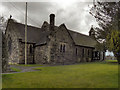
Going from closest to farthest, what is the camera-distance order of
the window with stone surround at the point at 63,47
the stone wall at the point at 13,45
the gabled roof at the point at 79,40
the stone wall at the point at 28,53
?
1. the stone wall at the point at 28,53
2. the stone wall at the point at 13,45
3. the window with stone surround at the point at 63,47
4. the gabled roof at the point at 79,40

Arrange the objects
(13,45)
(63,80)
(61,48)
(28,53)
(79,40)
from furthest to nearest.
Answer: (79,40) → (13,45) → (28,53) → (61,48) → (63,80)

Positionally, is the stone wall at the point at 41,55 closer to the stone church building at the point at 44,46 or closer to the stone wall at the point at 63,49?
the stone church building at the point at 44,46

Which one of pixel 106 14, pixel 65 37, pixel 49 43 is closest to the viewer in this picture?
pixel 106 14

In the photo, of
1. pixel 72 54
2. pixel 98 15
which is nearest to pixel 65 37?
pixel 72 54

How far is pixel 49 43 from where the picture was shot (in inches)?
936

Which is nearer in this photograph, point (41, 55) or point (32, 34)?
point (41, 55)

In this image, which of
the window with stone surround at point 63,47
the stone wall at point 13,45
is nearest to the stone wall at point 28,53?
the stone wall at point 13,45

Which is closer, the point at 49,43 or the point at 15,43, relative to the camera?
the point at 49,43

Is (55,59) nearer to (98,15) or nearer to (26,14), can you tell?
(26,14)

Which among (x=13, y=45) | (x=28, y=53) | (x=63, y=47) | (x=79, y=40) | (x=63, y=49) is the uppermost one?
(x=79, y=40)

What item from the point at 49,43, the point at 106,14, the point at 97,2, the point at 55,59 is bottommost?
the point at 55,59

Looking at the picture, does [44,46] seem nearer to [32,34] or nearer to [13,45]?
[32,34]

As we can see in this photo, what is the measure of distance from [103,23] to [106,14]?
8.36ft

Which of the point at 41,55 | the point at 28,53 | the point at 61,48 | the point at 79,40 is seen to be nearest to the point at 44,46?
the point at 41,55
